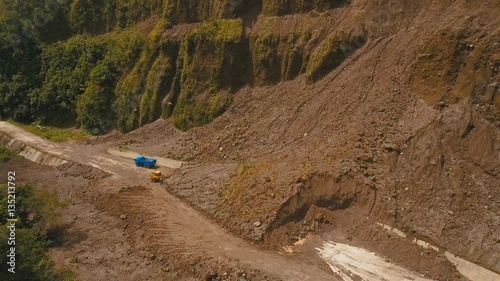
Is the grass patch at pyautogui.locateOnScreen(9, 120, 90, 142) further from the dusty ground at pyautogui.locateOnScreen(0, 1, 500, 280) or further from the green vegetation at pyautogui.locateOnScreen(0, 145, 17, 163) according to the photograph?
the dusty ground at pyautogui.locateOnScreen(0, 1, 500, 280)

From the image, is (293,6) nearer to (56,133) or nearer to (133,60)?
(133,60)

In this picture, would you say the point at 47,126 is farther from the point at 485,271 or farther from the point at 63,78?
the point at 485,271

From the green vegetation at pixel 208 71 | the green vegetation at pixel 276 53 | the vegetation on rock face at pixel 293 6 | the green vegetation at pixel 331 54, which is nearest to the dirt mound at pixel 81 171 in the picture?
the green vegetation at pixel 208 71

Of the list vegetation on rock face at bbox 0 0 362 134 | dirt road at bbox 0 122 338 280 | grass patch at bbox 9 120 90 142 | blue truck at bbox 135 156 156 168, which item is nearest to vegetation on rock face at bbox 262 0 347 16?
vegetation on rock face at bbox 0 0 362 134

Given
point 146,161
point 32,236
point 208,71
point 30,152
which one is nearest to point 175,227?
point 32,236

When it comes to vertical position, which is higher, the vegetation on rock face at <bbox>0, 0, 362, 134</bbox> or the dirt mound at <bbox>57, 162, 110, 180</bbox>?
the vegetation on rock face at <bbox>0, 0, 362, 134</bbox>

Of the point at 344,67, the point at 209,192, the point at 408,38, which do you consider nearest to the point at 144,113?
the point at 209,192
